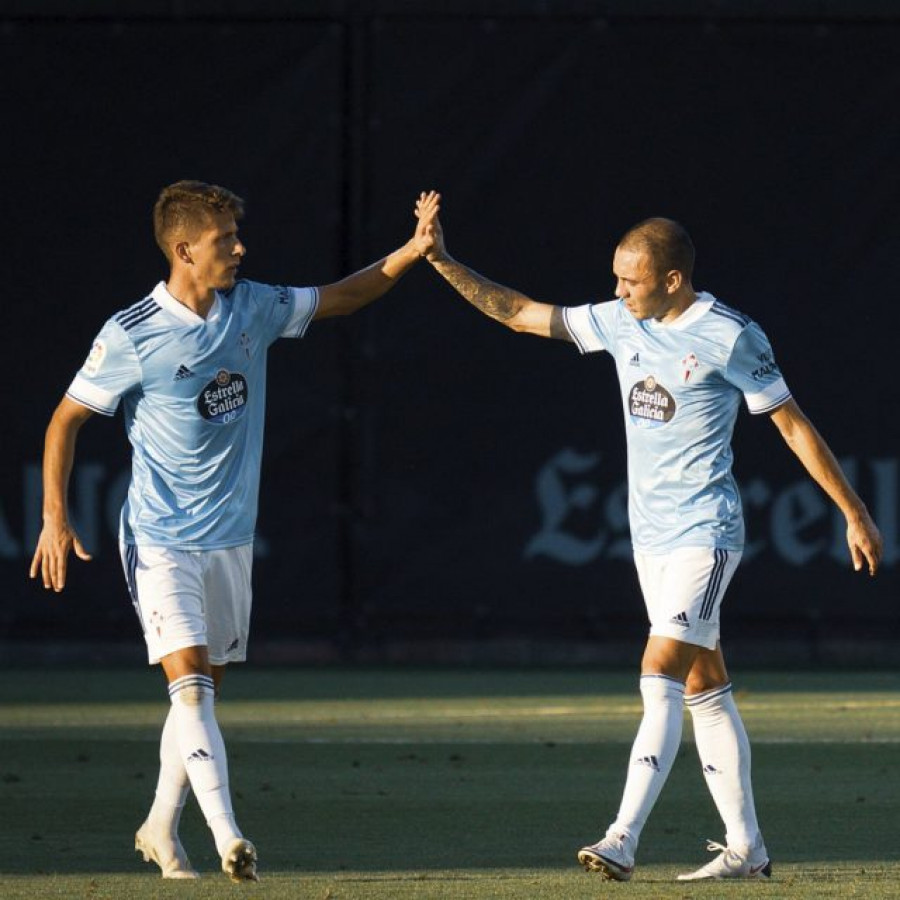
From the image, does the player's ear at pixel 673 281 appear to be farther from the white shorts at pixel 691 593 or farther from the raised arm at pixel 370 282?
the raised arm at pixel 370 282

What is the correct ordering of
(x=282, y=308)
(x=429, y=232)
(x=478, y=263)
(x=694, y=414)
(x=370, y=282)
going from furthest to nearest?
1. (x=478, y=263)
2. (x=429, y=232)
3. (x=370, y=282)
4. (x=282, y=308)
5. (x=694, y=414)

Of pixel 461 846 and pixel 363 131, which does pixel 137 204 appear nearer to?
pixel 363 131

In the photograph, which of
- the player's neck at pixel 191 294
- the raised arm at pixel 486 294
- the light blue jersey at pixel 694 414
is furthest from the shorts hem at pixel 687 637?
the player's neck at pixel 191 294

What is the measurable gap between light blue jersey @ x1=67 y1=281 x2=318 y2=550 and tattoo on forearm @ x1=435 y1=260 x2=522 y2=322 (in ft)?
3.03

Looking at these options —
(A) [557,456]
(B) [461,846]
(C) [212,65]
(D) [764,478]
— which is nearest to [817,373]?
(D) [764,478]

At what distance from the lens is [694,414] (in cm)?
690

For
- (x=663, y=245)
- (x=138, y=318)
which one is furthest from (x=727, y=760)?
(x=138, y=318)

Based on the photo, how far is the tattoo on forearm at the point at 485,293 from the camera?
7.64 m

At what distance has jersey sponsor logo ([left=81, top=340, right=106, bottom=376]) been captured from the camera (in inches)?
273

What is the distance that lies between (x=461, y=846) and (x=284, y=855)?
1.87ft

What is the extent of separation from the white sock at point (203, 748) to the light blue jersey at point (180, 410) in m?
0.42

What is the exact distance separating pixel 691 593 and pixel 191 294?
5.63 ft

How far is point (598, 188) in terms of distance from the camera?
13445 millimetres

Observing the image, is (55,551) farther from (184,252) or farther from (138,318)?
(184,252)
